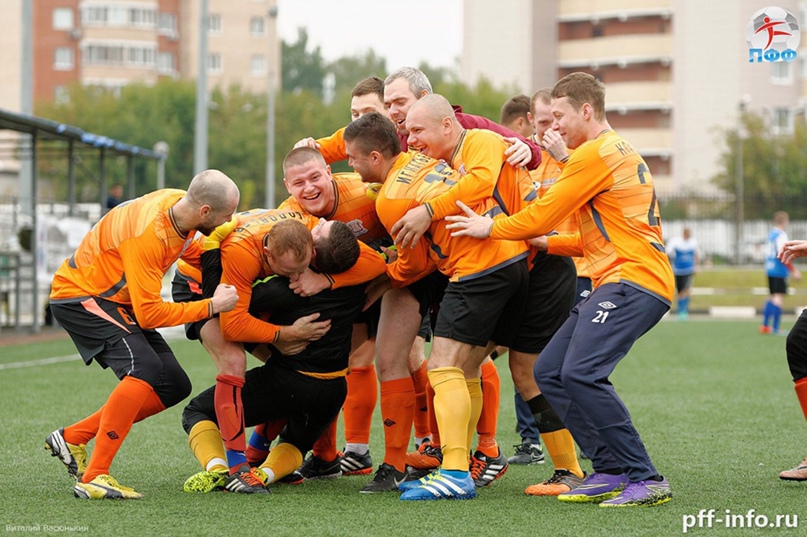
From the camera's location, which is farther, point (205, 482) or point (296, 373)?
point (296, 373)

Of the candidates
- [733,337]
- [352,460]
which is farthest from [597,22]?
[352,460]

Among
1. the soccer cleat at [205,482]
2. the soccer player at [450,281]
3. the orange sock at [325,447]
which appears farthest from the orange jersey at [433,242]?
the soccer cleat at [205,482]

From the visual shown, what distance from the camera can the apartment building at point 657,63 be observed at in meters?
64.1

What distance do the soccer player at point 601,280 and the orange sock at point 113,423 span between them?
1.97 m

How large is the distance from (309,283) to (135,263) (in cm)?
98

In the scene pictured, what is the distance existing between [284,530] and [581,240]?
2.32 meters

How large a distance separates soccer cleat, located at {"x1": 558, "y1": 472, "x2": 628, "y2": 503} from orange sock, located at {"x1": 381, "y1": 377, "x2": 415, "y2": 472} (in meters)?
0.99

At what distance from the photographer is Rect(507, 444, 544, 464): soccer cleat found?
762 centimetres

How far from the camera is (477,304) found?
6.11m

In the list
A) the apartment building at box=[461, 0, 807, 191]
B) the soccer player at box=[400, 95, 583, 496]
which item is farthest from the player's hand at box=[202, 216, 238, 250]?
the apartment building at box=[461, 0, 807, 191]

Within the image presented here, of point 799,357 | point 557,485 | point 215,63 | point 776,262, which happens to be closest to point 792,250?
point 799,357

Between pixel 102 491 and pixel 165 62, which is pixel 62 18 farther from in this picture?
pixel 102 491

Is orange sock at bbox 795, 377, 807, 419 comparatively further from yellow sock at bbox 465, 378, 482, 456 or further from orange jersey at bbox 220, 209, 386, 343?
orange jersey at bbox 220, 209, 386, 343

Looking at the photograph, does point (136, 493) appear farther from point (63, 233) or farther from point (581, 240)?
point (63, 233)
